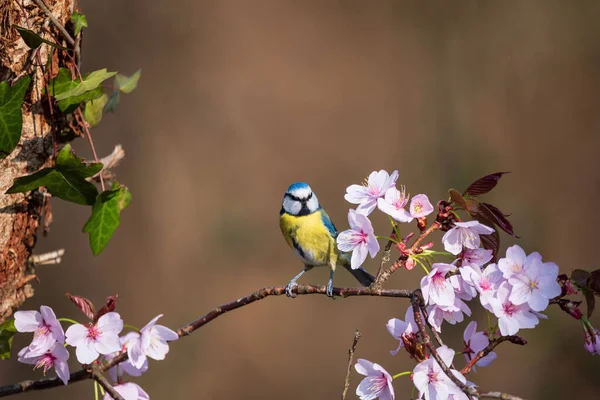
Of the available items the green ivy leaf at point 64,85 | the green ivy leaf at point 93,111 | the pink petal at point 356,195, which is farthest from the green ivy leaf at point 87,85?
the pink petal at point 356,195

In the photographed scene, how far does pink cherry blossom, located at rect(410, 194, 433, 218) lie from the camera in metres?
0.91

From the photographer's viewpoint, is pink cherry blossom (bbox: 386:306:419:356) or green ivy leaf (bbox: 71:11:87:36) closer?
pink cherry blossom (bbox: 386:306:419:356)

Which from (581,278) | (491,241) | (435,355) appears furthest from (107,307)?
(581,278)

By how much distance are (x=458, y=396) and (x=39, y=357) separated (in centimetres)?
64

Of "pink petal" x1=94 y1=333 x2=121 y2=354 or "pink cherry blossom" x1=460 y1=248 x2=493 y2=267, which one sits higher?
"pink cherry blossom" x1=460 y1=248 x2=493 y2=267

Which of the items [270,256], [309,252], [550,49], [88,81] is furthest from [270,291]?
[550,49]

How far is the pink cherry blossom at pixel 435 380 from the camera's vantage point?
0.85 m

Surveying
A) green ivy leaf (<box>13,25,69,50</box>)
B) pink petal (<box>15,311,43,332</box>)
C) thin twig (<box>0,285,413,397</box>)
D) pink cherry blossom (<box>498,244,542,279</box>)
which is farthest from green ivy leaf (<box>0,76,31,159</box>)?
pink cherry blossom (<box>498,244,542,279</box>)

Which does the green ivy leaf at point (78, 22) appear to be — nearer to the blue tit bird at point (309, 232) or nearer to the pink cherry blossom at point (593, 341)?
the blue tit bird at point (309, 232)

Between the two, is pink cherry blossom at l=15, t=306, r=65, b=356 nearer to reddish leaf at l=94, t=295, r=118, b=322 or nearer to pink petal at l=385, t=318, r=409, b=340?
reddish leaf at l=94, t=295, r=118, b=322

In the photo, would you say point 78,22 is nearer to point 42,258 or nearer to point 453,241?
point 42,258

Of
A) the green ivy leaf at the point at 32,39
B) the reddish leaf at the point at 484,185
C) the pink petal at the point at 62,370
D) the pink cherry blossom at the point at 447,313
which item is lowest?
the pink petal at the point at 62,370

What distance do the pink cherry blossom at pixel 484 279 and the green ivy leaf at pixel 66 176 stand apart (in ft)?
2.15

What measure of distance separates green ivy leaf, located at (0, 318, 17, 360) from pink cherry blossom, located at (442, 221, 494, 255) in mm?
720
